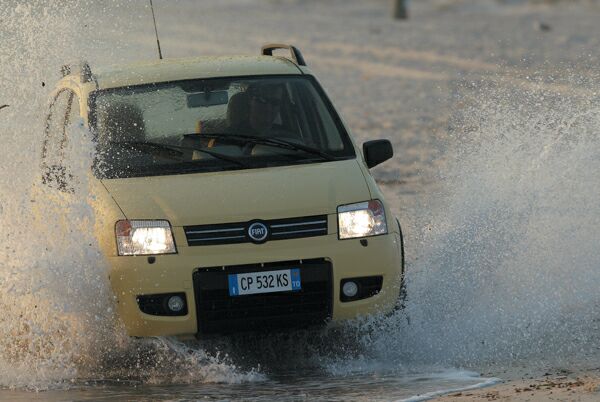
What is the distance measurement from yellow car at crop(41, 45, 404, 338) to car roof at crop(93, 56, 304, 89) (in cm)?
4

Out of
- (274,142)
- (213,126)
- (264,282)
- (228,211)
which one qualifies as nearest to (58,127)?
(213,126)

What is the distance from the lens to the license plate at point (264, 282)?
7270mm

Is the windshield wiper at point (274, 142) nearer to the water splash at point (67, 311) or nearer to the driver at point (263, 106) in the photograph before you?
the driver at point (263, 106)

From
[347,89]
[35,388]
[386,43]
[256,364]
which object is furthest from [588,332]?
[386,43]

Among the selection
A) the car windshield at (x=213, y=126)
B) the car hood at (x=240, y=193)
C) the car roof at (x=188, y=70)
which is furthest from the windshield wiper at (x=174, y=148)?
the car roof at (x=188, y=70)

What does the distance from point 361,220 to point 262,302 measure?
701mm

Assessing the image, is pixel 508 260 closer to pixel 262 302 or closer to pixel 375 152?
pixel 375 152

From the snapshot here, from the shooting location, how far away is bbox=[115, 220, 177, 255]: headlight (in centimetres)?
735

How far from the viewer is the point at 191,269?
23.8 feet

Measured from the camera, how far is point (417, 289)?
8688 mm

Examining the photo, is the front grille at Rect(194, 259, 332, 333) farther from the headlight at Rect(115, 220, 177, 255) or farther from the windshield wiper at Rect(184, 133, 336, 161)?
the windshield wiper at Rect(184, 133, 336, 161)

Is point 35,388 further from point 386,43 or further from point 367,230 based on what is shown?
point 386,43

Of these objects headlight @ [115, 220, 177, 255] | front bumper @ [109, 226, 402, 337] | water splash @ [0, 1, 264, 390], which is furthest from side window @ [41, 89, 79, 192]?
front bumper @ [109, 226, 402, 337]

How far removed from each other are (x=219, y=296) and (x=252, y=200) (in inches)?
21.7
